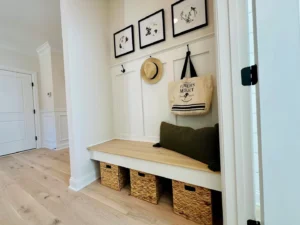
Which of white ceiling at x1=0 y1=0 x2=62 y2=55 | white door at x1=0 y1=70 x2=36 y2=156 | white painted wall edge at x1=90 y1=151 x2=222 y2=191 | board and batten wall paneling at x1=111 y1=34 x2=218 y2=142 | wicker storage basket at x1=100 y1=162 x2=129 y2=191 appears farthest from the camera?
white door at x1=0 y1=70 x2=36 y2=156

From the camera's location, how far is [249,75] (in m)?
0.70

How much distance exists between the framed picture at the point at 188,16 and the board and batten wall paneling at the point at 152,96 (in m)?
0.15

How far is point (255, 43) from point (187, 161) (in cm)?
89

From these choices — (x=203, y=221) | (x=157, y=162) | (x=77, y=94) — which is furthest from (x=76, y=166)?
(x=203, y=221)

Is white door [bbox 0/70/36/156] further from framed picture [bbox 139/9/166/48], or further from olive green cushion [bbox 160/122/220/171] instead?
olive green cushion [bbox 160/122/220/171]

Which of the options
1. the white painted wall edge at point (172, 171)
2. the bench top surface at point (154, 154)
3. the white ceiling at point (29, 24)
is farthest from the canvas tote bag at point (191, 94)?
the white ceiling at point (29, 24)

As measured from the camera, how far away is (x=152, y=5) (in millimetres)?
1693

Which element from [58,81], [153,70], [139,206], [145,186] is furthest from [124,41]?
[58,81]

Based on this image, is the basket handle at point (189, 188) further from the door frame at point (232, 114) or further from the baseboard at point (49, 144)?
the baseboard at point (49, 144)

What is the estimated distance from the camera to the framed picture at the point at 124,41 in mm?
1877

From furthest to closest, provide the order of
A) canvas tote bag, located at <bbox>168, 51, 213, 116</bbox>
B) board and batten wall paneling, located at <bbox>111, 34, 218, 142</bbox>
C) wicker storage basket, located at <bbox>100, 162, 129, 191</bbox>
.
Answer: wicker storage basket, located at <bbox>100, 162, 129, 191</bbox>, board and batten wall paneling, located at <bbox>111, 34, 218, 142</bbox>, canvas tote bag, located at <bbox>168, 51, 213, 116</bbox>

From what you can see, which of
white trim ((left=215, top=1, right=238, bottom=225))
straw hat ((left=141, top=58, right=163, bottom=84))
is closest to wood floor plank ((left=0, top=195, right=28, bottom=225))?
white trim ((left=215, top=1, right=238, bottom=225))

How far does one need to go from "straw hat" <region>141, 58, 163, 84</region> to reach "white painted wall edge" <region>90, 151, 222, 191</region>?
90cm

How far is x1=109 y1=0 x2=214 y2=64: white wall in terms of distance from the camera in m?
1.42
